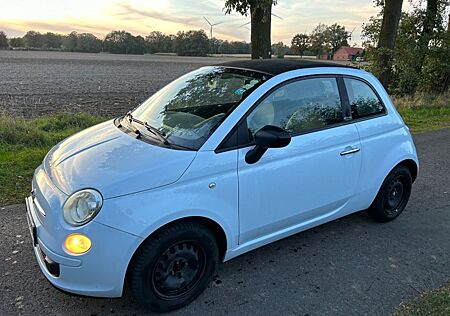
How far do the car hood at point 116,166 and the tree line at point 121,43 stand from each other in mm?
65837

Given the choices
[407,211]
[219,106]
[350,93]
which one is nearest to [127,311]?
[219,106]

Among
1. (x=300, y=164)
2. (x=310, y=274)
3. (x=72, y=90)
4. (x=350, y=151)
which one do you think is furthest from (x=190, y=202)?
(x=72, y=90)

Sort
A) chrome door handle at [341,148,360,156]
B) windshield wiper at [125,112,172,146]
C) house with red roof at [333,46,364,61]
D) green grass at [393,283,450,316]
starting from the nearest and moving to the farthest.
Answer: green grass at [393,283,450,316] → windshield wiper at [125,112,172,146] → chrome door handle at [341,148,360,156] → house with red roof at [333,46,364,61]

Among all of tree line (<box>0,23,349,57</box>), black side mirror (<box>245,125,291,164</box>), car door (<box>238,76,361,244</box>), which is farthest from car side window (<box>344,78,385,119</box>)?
tree line (<box>0,23,349,57</box>)

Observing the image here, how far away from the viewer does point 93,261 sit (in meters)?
2.23

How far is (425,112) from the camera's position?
1177 cm

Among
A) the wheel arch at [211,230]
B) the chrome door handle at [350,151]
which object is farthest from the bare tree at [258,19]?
the wheel arch at [211,230]

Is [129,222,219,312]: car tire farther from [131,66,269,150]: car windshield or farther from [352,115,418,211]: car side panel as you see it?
[352,115,418,211]: car side panel

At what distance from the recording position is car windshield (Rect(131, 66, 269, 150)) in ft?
9.14

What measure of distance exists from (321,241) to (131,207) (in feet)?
6.93

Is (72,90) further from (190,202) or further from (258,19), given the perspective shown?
(190,202)

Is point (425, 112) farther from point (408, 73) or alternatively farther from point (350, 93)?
point (350, 93)

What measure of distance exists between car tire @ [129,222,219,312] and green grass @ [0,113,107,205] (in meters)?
2.58

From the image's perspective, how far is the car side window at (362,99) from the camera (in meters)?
3.51
